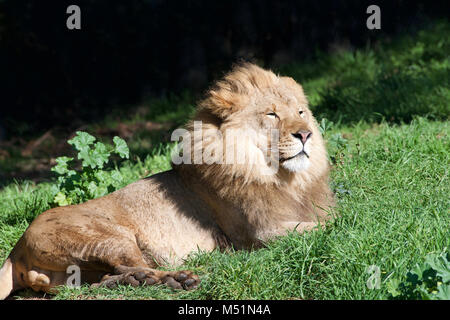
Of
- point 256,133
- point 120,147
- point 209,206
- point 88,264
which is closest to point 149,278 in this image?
point 88,264

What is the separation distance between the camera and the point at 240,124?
4.61 m

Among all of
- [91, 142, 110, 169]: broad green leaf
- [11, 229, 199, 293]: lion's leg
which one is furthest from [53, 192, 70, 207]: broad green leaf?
[11, 229, 199, 293]: lion's leg

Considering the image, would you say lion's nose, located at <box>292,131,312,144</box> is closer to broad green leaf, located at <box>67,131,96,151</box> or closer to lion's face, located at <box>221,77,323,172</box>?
lion's face, located at <box>221,77,323,172</box>

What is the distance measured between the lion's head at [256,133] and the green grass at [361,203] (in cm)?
49

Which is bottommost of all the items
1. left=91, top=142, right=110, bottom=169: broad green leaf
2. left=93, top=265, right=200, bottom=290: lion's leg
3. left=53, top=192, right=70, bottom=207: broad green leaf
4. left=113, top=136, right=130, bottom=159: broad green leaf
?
left=93, top=265, right=200, bottom=290: lion's leg

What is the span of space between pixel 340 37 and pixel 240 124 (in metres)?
6.62

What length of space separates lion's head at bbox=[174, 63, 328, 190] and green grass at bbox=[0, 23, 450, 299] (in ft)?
1.60

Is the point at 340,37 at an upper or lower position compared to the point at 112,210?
upper

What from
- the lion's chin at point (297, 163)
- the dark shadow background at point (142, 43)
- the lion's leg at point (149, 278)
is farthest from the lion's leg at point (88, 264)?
the dark shadow background at point (142, 43)

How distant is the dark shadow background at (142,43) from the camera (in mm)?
10781

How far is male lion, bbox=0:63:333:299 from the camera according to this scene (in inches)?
172
